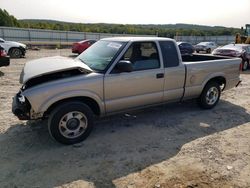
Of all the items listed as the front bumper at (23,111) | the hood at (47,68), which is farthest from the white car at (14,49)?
the front bumper at (23,111)

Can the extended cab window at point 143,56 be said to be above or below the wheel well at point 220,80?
above

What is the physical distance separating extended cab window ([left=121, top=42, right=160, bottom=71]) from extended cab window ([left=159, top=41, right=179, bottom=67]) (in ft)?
0.58

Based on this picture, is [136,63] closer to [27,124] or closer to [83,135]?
[83,135]

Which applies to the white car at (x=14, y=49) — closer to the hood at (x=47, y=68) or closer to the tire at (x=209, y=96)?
the hood at (x=47, y=68)

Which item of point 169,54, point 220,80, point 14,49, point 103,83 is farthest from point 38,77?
point 14,49

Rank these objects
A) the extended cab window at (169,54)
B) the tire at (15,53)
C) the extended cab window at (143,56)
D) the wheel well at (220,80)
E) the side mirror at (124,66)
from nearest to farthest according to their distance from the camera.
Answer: the side mirror at (124,66) → the extended cab window at (143,56) → the extended cab window at (169,54) → the wheel well at (220,80) → the tire at (15,53)

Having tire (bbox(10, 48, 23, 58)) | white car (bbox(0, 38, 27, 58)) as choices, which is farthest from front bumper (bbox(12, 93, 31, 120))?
Result: tire (bbox(10, 48, 23, 58))

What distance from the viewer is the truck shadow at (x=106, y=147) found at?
3631mm

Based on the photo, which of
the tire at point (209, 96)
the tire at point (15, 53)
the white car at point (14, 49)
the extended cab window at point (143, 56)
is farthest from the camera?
the tire at point (15, 53)

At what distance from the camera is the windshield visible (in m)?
4.79

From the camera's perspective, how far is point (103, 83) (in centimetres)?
455

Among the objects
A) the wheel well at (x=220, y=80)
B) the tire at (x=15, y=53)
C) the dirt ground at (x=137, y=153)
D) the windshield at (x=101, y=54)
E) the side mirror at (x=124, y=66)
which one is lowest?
the dirt ground at (x=137, y=153)

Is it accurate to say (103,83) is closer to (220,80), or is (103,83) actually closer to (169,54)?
(169,54)

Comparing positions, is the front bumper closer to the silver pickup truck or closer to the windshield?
the silver pickup truck
